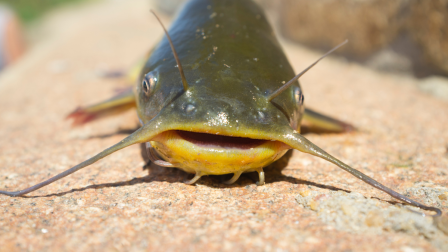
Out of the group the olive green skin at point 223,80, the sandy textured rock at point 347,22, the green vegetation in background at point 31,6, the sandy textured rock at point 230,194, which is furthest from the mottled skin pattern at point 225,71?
the green vegetation in background at point 31,6

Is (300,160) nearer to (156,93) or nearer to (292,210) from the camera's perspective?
(292,210)

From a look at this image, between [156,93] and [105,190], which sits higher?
[156,93]

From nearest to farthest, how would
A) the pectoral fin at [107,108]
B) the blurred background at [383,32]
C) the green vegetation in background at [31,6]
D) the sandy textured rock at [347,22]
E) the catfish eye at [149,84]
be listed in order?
the catfish eye at [149,84] → the pectoral fin at [107,108] → the blurred background at [383,32] → the sandy textured rock at [347,22] → the green vegetation in background at [31,6]

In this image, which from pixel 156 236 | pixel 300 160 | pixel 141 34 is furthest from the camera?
pixel 141 34

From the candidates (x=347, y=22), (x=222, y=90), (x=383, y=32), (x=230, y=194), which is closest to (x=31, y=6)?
(x=347, y=22)

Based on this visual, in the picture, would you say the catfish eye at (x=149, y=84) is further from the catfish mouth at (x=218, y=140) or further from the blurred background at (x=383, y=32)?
the blurred background at (x=383, y=32)

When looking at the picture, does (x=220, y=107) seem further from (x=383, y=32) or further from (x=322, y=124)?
(x=383, y=32)

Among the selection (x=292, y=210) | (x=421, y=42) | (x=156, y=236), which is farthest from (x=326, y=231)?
(x=421, y=42)
